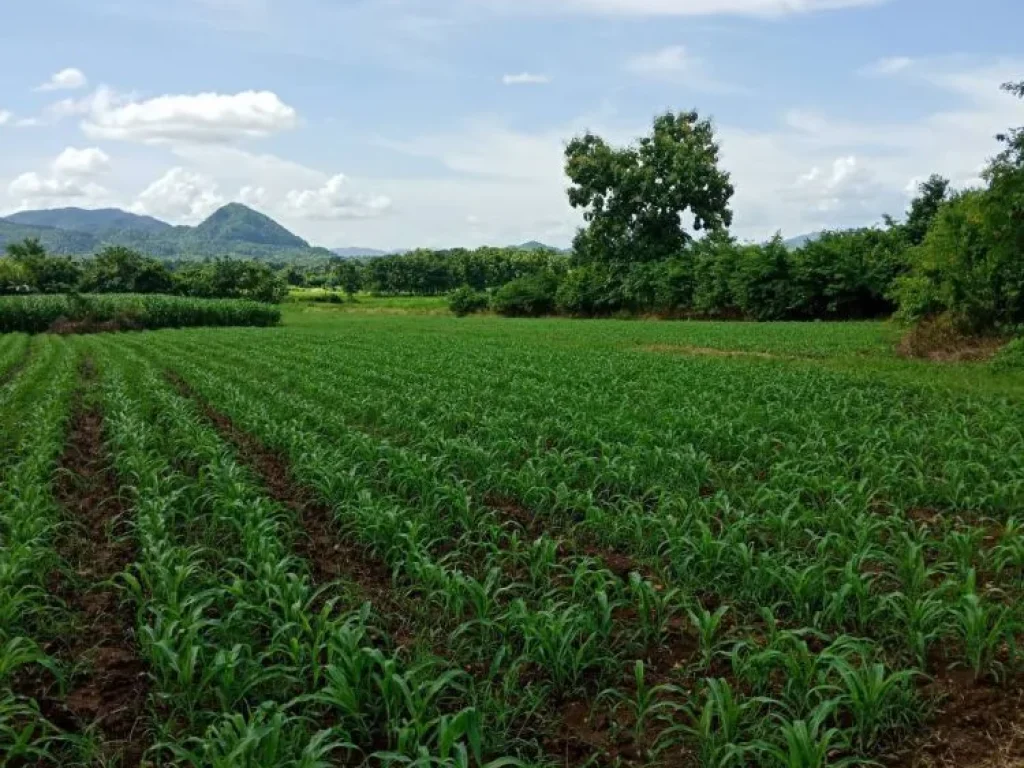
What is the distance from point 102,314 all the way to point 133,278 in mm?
41111

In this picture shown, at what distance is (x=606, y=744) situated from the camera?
4035mm

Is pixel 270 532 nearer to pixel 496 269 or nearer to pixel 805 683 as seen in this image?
pixel 805 683

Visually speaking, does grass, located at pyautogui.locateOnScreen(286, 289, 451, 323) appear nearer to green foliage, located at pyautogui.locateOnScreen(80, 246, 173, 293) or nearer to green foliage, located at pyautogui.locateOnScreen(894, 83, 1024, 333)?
green foliage, located at pyautogui.locateOnScreen(80, 246, 173, 293)

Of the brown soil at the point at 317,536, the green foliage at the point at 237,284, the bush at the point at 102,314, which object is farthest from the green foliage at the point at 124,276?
the brown soil at the point at 317,536

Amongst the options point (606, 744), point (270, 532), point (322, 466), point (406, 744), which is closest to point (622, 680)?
point (606, 744)

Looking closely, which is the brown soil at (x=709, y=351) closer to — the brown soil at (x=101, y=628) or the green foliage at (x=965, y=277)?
the green foliage at (x=965, y=277)

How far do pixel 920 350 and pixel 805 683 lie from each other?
2273 centimetres

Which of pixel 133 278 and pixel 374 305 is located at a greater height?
pixel 133 278

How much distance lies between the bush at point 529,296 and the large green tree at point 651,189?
4116 millimetres

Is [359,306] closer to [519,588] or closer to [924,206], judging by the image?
[924,206]

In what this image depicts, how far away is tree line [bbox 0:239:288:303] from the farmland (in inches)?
2746

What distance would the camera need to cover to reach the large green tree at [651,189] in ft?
186

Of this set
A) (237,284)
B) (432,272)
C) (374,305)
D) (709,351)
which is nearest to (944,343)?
(709,351)

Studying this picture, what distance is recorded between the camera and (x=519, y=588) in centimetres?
589
